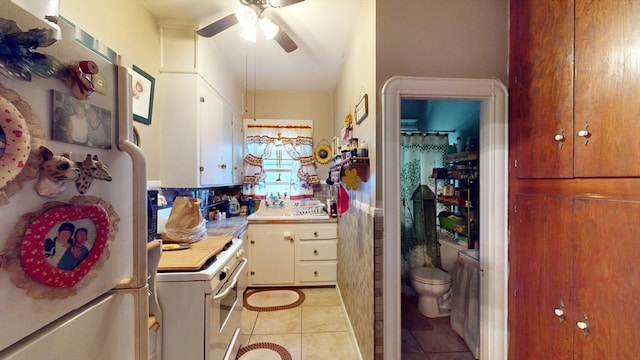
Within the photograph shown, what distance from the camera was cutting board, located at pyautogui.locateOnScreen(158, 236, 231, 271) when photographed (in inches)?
52.6

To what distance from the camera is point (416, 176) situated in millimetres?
2561

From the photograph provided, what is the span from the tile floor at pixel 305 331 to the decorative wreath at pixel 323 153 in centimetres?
178

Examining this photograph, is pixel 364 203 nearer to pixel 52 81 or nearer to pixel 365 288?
pixel 365 288

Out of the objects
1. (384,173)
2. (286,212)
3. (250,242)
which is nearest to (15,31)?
(384,173)

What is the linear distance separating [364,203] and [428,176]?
1189 mm

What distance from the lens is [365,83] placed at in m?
1.66

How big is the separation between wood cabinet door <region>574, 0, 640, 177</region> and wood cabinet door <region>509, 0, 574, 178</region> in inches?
1.7

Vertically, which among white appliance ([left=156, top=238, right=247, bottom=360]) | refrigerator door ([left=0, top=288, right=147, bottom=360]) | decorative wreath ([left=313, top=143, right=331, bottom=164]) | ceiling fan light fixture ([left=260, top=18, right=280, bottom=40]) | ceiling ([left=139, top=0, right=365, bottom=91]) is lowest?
white appliance ([left=156, top=238, right=247, bottom=360])

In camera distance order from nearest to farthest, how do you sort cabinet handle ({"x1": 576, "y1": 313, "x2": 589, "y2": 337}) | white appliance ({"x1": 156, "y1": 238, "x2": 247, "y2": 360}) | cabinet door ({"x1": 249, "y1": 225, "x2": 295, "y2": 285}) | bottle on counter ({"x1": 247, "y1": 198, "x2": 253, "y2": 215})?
cabinet handle ({"x1": 576, "y1": 313, "x2": 589, "y2": 337}) → white appliance ({"x1": 156, "y1": 238, "x2": 247, "y2": 360}) → cabinet door ({"x1": 249, "y1": 225, "x2": 295, "y2": 285}) → bottle on counter ({"x1": 247, "y1": 198, "x2": 253, "y2": 215})

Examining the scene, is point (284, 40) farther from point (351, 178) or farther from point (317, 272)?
point (317, 272)

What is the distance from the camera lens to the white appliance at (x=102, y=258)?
48 cm

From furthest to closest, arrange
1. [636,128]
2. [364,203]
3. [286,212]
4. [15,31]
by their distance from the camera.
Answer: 1. [286,212]
2. [364,203]
3. [636,128]
4. [15,31]

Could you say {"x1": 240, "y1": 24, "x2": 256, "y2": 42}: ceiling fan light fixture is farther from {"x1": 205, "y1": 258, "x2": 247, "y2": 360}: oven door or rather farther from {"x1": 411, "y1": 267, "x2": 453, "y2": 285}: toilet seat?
{"x1": 411, "y1": 267, "x2": 453, "y2": 285}: toilet seat

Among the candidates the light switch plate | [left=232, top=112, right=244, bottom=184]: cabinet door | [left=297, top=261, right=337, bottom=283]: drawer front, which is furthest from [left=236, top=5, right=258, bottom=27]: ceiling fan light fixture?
[left=297, top=261, right=337, bottom=283]: drawer front
